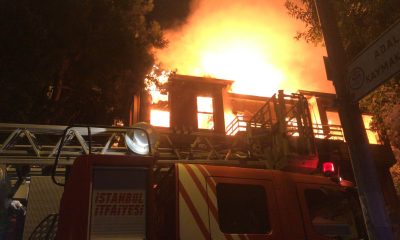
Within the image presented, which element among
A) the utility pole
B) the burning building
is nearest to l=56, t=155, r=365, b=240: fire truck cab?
the utility pole

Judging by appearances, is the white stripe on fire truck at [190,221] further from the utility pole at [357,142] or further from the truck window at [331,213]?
the utility pole at [357,142]

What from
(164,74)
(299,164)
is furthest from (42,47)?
(299,164)

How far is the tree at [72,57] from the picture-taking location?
1090 centimetres

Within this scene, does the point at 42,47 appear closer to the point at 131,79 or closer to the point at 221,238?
the point at 131,79

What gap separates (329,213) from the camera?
4.70 metres

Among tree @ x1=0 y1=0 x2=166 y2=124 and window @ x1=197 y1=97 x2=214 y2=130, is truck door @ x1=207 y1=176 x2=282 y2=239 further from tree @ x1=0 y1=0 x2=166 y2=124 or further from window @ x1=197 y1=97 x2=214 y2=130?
window @ x1=197 y1=97 x2=214 y2=130

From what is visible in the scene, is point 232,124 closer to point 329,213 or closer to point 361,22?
point 361,22

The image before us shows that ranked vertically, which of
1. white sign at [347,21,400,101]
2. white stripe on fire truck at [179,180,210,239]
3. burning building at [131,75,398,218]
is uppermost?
burning building at [131,75,398,218]

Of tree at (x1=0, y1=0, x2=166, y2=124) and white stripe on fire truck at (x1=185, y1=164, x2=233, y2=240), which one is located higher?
tree at (x1=0, y1=0, x2=166, y2=124)

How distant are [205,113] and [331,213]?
544 inches

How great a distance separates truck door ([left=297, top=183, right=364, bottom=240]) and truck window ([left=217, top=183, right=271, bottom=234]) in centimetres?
54

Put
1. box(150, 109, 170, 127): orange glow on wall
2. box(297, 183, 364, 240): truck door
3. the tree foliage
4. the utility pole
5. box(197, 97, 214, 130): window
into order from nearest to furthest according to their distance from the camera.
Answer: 1. the utility pole
2. box(297, 183, 364, 240): truck door
3. the tree foliage
4. box(150, 109, 170, 127): orange glow on wall
5. box(197, 97, 214, 130): window

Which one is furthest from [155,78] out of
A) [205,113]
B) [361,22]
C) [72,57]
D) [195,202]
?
[195,202]

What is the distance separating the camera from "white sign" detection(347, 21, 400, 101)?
3754 millimetres
